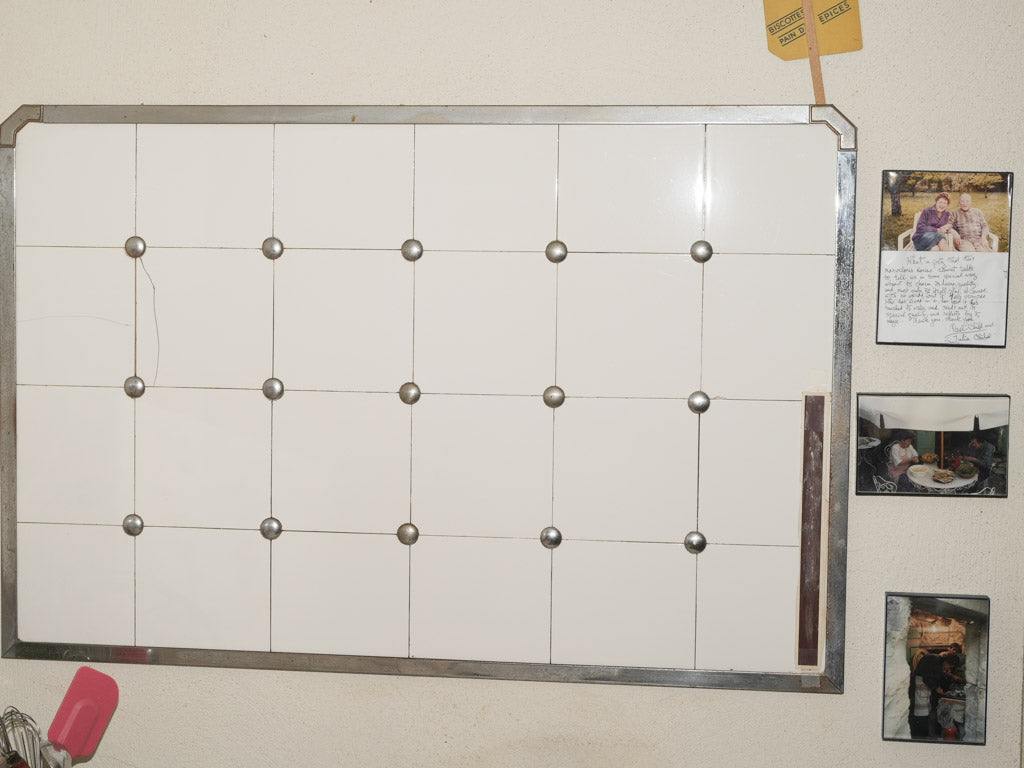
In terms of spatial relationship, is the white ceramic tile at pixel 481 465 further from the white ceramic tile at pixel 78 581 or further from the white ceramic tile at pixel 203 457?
the white ceramic tile at pixel 78 581

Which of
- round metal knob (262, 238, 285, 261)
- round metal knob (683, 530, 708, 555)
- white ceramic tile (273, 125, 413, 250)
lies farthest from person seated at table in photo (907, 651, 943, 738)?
round metal knob (262, 238, 285, 261)

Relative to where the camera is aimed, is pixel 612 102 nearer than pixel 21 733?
Yes

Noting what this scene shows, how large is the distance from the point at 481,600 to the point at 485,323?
18.2 inches

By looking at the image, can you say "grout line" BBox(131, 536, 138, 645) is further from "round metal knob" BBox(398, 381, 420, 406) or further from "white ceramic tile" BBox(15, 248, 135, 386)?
"round metal knob" BBox(398, 381, 420, 406)

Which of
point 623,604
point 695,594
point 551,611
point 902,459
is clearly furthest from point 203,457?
point 902,459

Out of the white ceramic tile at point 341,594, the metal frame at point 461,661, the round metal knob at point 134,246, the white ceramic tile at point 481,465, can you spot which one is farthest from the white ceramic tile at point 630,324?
the round metal knob at point 134,246

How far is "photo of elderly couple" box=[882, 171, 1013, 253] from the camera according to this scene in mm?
1304

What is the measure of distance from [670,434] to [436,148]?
60 centimetres

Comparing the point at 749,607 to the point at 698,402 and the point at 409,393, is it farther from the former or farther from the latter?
the point at 409,393

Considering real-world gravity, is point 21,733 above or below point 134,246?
below

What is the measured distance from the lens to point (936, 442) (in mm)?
1327

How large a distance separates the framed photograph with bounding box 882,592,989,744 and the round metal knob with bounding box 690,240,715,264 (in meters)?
0.63

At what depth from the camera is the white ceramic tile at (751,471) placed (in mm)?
1340

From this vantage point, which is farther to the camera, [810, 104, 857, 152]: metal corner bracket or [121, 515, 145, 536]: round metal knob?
[121, 515, 145, 536]: round metal knob
